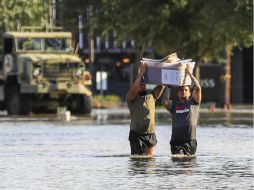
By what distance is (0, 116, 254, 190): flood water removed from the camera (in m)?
14.9

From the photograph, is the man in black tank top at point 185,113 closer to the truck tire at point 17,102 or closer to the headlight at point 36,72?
the truck tire at point 17,102

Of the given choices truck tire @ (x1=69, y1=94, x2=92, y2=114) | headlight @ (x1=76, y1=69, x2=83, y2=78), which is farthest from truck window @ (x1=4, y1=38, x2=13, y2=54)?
truck tire @ (x1=69, y1=94, x2=92, y2=114)

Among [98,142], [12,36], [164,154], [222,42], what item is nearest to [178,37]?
[222,42]

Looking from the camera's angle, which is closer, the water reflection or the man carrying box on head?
the water reflection

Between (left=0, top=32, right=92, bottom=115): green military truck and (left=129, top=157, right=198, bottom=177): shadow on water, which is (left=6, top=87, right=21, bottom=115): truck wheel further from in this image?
(left=129, top=157, right=198, bottom=177): shadow on water

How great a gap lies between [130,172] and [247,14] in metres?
38.8

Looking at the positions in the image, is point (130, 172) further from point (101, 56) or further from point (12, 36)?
point (101, 56)

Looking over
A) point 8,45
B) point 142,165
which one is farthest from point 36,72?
point 142,165

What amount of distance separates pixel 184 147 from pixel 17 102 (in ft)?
78.7

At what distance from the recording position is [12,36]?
1725 inches

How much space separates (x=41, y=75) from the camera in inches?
1704

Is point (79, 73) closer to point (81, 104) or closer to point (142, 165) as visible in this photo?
point (81, 104)

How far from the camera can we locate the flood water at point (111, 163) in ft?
48.8

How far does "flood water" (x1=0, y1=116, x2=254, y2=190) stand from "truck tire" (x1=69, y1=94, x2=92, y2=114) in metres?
13.9
